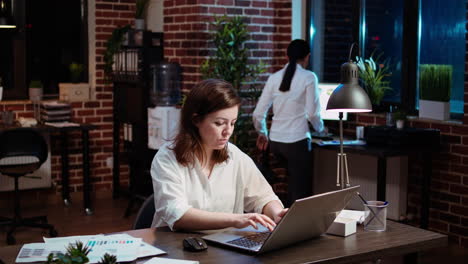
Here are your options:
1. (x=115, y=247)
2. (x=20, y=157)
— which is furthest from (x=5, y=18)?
(x=115, y=247)

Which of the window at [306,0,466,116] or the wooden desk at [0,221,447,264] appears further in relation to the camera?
the window at [306,0,466,116]

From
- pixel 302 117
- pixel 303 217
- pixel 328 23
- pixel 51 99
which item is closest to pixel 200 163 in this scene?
pixel 303 217

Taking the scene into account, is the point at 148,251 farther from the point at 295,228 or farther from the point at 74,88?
the point at 74,88

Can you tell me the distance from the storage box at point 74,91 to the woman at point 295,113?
221 centimetres

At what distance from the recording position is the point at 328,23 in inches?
246

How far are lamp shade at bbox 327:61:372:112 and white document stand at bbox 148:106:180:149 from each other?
10.3ft

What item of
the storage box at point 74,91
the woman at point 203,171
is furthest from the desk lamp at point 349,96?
the storage box at point 74,91

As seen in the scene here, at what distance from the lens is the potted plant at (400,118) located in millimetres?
5168

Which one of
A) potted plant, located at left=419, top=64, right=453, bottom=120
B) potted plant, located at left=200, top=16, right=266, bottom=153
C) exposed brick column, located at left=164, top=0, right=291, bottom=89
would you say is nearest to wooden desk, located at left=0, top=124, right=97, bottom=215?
exposed brick column, located at left=164, top=0, right=291, bottom=89

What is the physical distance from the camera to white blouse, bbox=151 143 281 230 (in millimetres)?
2696

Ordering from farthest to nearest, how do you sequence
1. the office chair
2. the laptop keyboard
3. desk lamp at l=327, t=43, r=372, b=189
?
1. the office chair
2. desk lamp at l=327, t=43, r=372, b=189
3. the laptop keyboard

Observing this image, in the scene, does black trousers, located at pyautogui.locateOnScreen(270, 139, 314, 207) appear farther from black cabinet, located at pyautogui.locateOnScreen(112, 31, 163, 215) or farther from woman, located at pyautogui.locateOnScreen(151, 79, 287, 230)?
woman, located at pyautogui.locateOnScreen(151, 79, 287, 230)

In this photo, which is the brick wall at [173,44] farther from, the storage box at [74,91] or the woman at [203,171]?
the woman at [203,171]

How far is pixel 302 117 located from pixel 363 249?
2.88 metres
